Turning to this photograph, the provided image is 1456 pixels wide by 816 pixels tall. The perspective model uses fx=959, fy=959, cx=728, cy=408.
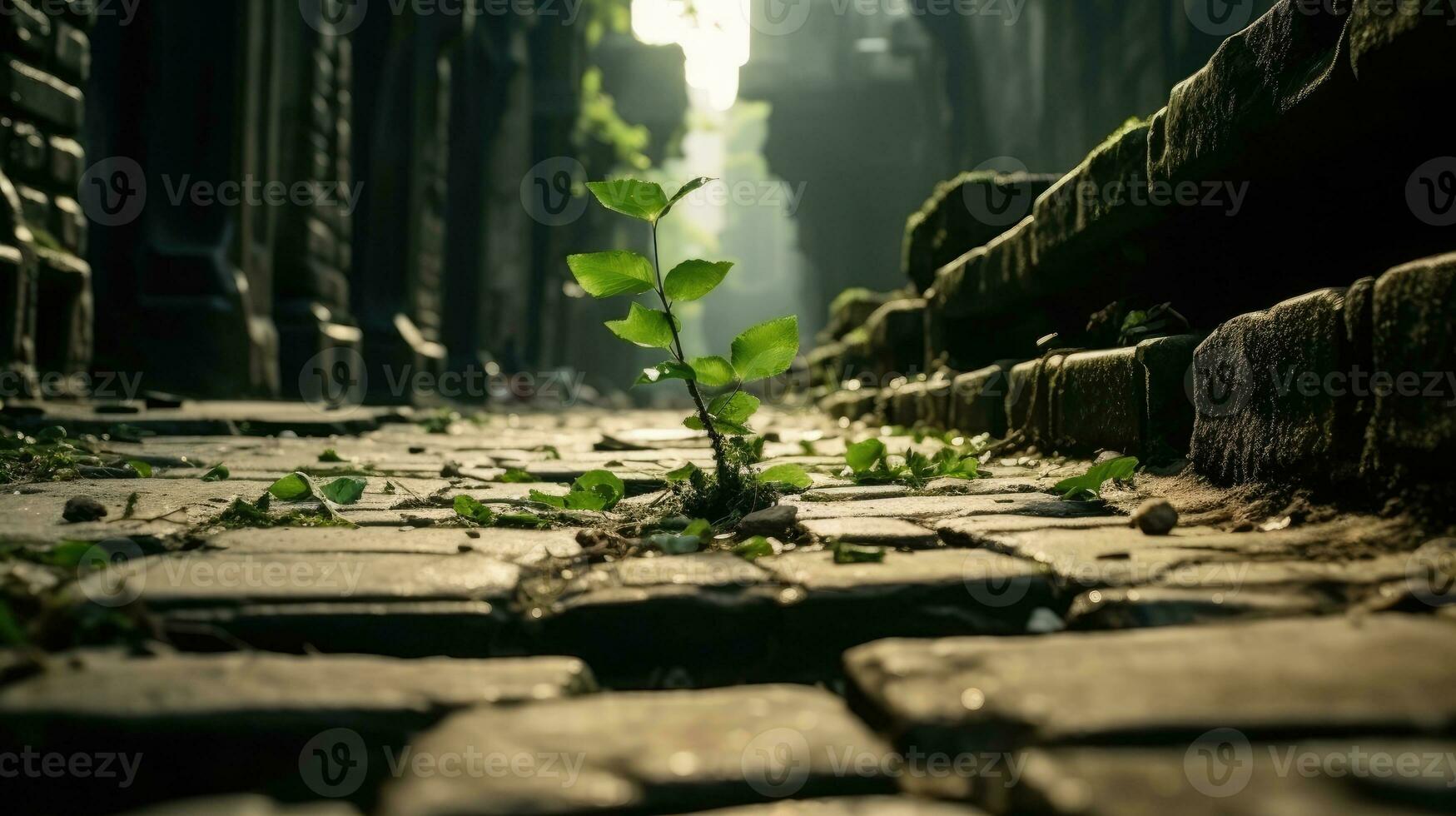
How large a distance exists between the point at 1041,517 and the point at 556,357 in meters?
17.4

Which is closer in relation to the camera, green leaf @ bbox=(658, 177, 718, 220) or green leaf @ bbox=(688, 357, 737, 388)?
green leaf @ bbox=(658, 177, 718, 220)

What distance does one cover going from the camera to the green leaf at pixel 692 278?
66.6 inches

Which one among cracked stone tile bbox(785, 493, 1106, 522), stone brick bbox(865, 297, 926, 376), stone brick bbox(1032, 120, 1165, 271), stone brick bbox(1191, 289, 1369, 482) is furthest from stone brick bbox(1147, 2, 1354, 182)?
stone brick bbox(865, 297, 926, 376)

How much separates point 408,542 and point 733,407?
0.69m

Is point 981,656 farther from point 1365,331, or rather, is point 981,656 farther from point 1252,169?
Answer: point 1252,169

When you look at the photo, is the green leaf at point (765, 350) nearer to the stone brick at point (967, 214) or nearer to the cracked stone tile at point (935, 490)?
the cracked stone tile at point (935, 490)

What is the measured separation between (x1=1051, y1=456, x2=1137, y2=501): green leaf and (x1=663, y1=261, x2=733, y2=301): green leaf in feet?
2.65

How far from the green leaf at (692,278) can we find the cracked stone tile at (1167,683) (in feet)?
2.89

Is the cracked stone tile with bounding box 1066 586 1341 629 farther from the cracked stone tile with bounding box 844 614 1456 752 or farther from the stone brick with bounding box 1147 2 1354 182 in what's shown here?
the stone brick with bounding box 1147 2 1354 182

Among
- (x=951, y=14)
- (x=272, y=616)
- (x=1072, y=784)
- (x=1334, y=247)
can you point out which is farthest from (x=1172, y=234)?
(x=951, y=14)

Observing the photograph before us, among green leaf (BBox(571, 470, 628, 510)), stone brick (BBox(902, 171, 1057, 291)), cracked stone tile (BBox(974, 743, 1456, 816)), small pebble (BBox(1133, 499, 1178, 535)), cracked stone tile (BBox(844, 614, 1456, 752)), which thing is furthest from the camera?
stone brick (BBox(902, 171, 1057, 291))

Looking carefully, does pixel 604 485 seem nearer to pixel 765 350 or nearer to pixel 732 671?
pixel 765 350

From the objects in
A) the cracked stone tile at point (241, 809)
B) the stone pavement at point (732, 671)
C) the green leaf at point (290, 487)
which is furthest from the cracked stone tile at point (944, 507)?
the cracked stone tile at point (241, 809)

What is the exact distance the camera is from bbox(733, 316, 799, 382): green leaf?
1.78 metres
